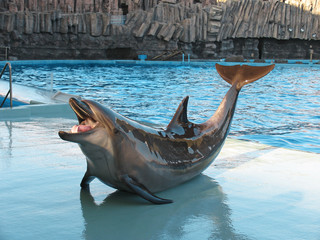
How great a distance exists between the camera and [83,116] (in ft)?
6.93

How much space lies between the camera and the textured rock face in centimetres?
2752

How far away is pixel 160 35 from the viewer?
100ft

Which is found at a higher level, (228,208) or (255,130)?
(228,208)

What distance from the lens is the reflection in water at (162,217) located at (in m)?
1.86

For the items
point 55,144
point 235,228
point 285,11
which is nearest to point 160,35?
point 285,11

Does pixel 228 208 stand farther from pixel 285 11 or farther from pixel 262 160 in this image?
pixel 285 11

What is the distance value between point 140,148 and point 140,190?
25 cm

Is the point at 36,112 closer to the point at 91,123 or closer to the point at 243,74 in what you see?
the point at 243,74

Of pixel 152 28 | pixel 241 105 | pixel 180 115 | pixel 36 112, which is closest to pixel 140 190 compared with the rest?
pixel 180 115

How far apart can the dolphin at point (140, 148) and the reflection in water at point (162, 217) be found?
0.27 feet

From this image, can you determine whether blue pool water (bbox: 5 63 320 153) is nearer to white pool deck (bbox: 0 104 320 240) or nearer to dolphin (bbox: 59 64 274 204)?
white pool deck (bbox: 0 104 320 240)

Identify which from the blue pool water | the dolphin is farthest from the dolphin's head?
the blue pool water

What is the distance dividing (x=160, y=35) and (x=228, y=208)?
2909cm

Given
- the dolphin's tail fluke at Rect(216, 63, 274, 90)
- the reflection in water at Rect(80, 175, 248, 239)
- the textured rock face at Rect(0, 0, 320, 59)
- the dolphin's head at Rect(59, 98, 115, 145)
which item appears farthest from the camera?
the textured rock face at Rect(0, 0, 320, 59)
